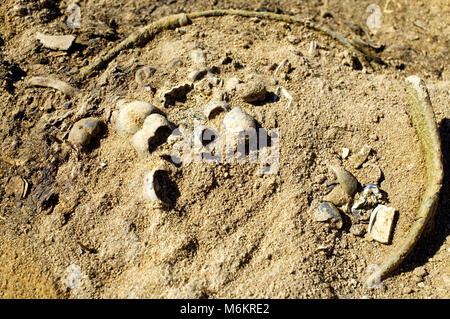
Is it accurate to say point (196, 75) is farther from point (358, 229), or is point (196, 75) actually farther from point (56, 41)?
point (358, 229)

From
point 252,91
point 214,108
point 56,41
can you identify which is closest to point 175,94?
point 214,108

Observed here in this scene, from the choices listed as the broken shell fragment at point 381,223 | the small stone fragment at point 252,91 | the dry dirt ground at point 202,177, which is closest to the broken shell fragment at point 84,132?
the dry dirt ground at point 202,177

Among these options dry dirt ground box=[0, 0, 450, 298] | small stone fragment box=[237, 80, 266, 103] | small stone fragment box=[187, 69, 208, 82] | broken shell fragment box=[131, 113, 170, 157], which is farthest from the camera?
small stone fragment box=[187, 69, 208, 82]

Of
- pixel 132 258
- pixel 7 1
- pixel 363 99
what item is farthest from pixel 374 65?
pixel 7 1

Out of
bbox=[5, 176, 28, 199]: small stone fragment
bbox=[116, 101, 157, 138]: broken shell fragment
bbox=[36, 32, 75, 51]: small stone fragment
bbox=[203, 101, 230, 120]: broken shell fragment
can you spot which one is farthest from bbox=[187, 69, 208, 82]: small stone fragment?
bbox=[5, 176, 28, 199]: small stone fragment

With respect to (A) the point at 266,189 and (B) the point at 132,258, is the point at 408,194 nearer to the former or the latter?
(A) the point at 266,189

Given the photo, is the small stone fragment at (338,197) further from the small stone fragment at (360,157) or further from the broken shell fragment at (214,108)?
the broken shell fragment at (214,108)

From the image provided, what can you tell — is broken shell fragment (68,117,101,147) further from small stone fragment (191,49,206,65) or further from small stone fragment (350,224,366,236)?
small stone fragment (350,224,366,236)
